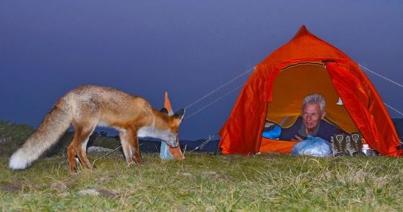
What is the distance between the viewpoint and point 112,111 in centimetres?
1030

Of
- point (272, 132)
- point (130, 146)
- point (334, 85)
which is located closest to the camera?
point (130, 146)

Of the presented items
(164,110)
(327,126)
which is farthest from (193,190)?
(327,126)

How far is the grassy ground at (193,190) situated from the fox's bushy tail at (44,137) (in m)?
0.23

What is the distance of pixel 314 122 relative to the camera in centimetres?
1334

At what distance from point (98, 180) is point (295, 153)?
5833mm

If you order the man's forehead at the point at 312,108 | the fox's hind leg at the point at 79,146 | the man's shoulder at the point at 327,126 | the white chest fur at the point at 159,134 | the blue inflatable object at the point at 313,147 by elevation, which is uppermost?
the man's forehead at the point at 312,108

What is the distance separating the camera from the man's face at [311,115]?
1316 cm

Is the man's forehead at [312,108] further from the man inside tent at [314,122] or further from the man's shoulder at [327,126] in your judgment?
the man's shoulder at [327,126]

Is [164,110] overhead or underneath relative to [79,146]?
overhead

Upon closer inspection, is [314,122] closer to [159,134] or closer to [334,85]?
[334,85]

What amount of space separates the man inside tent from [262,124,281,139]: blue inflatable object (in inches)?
19.0

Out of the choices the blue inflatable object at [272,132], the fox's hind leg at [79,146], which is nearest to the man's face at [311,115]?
the blue inflatable object at [272,132]

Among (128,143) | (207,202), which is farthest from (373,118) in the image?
(207,202)

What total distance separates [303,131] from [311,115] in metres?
0.58
